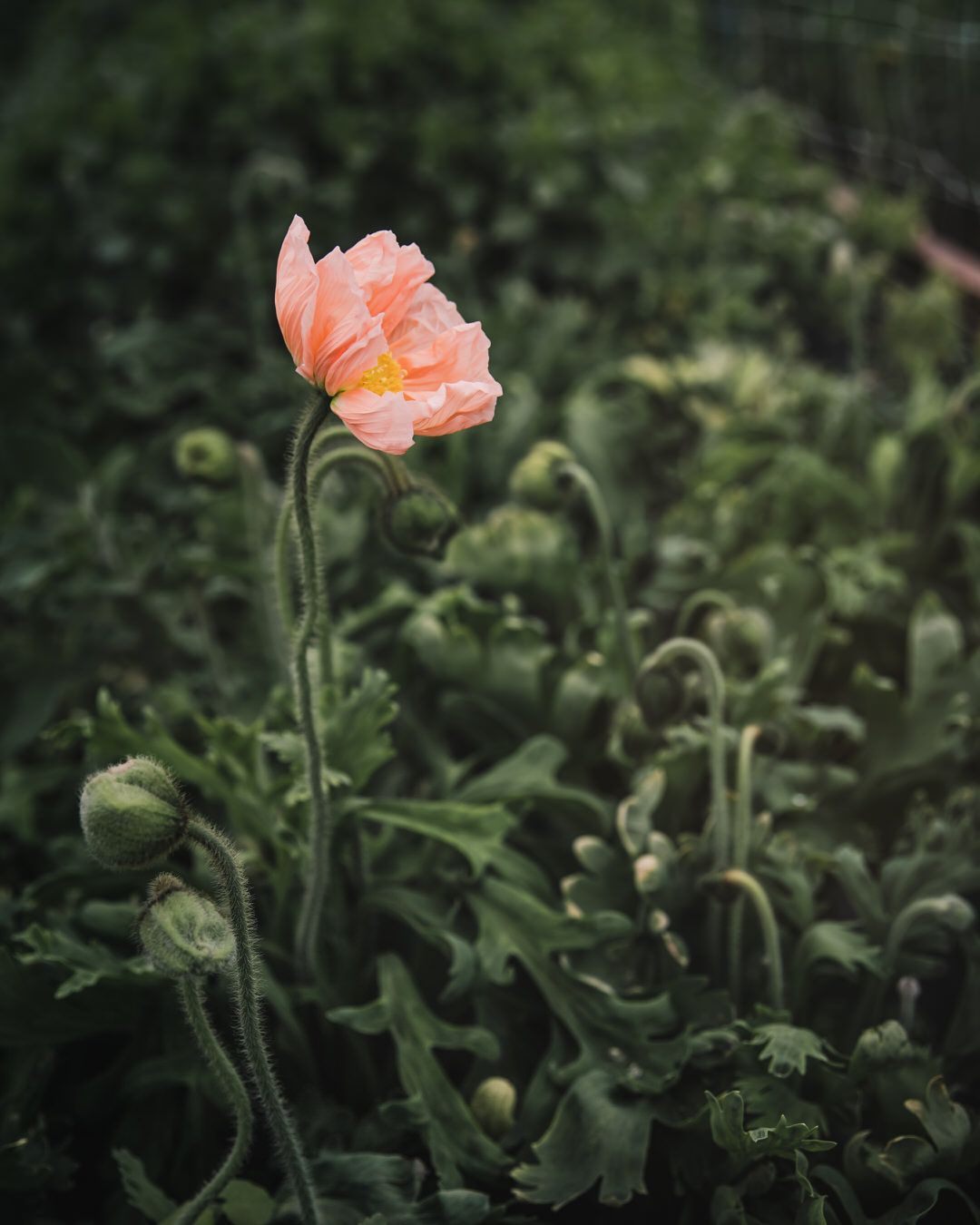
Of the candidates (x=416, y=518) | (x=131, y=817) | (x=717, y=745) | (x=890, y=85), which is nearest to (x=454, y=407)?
(x=416, y=518)

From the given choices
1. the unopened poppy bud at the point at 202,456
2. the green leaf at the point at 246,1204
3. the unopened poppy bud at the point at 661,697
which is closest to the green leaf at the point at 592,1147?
the green leaf at the point at 246,1204

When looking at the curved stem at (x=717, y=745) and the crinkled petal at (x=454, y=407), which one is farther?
the curved stem at (x=717, y=745)

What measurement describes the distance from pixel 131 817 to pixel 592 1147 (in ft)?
2.32

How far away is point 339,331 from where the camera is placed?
3.05 ft

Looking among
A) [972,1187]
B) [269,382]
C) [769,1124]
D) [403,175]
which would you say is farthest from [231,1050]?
[403,175]

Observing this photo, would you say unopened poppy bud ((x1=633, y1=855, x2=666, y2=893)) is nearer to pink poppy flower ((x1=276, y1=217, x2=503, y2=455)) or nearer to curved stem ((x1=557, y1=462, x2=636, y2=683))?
curved stem ((x1=557, y1=462, x2=636, y2=683))

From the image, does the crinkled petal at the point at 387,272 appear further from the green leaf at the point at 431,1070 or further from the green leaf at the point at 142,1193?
the green leaf at the point at 142,1193

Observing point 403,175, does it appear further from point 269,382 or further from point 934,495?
point 934,495

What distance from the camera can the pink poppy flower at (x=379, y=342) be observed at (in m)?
0.92

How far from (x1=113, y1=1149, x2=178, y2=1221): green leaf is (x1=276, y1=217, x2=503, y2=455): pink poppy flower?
883mm

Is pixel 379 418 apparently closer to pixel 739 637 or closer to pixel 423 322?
pixel 423 322

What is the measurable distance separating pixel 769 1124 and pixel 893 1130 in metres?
0.20

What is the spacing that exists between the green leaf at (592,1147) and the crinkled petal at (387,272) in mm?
959

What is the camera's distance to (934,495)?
2143mm
